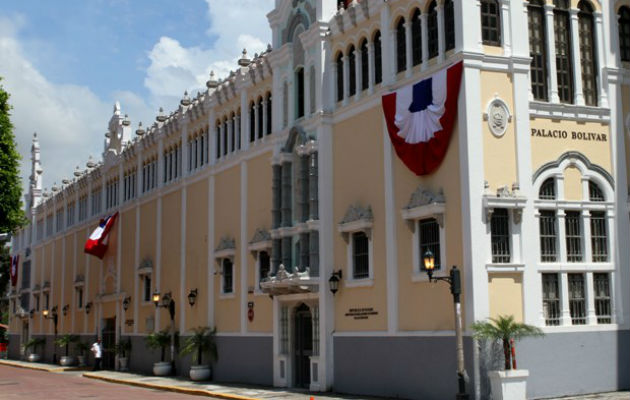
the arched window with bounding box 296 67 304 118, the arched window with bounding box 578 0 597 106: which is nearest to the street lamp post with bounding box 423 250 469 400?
the arched window with bounding box 578 0 597 106

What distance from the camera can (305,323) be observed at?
29484 millimetres

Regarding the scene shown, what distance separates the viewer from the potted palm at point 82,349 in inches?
2047

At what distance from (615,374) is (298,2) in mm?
16366

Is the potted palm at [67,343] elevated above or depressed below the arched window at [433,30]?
below

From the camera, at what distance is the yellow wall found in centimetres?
2155

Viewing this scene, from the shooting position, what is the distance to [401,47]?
2516 centimetres

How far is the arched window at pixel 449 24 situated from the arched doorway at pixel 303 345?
10545 millimetres

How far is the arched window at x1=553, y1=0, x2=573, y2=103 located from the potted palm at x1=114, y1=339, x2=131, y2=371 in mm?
28311

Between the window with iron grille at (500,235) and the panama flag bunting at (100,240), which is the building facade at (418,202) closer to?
the window with iron grille at (500,235)

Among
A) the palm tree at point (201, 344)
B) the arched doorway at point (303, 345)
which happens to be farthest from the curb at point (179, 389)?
the arched doorway at point (303, 345)

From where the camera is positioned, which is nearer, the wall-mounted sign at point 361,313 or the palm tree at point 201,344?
the wall-mounted sign at point 361,313

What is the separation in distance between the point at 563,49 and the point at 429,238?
6.42 m

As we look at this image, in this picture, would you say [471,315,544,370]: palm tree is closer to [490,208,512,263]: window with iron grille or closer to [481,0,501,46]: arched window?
[490,208,512,263]: window with iron grille

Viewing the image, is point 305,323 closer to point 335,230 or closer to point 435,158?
point 335,230
